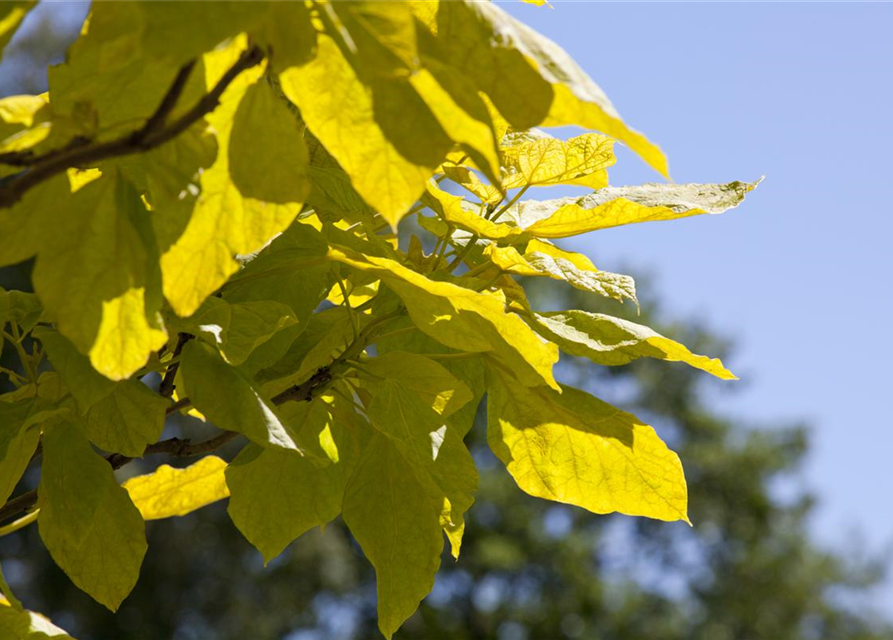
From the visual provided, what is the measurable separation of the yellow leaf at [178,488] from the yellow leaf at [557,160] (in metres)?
0.34

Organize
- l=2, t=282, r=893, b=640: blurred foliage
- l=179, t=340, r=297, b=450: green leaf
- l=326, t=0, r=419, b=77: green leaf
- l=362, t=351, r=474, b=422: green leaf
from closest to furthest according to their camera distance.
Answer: l=326, t=0, r=419, b=77: green leaf < l=179, t=340, r=297, b=450: green leaf < l=362, t=351, r=474, b=422: green leaf < l=2, t=282, r=893, b=640: blurred foliage

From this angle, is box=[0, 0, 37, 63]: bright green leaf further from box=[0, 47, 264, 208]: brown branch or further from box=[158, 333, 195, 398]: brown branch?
box=[158, 333, 195, 398]: brown branch

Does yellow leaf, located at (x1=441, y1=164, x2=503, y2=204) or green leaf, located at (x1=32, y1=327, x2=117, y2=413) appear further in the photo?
yellow leaf, located at (x1=441, y1=164, x2=503, y2=204)

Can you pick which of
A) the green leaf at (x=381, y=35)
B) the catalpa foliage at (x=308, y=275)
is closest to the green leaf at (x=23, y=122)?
the catalpa foliage at (x=308, y=275)

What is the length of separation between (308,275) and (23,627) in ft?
0.87

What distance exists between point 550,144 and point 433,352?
15cm

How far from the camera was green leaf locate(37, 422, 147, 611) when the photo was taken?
21.9 inches

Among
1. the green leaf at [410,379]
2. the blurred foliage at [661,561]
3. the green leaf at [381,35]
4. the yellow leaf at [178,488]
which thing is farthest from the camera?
the blurred foliage at [661,561]

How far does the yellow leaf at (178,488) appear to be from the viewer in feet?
2.62

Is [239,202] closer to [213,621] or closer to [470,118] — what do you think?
[470,118]

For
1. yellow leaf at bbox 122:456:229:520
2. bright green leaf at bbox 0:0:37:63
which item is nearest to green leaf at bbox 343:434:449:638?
yellow leaf at bbox 122:456:229:520

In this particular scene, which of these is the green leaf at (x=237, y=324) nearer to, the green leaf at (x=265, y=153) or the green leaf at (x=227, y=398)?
the green leaf at (x=227, y=398)

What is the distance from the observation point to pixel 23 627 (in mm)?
603

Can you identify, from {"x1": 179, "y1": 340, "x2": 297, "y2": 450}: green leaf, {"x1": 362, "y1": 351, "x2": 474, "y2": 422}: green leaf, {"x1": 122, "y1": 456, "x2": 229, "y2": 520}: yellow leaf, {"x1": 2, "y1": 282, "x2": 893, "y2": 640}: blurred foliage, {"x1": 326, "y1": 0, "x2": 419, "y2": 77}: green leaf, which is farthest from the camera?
{"x1": 2, "y1": 282, "x2": 893, "y2": 640}: blurred foliage
